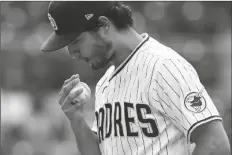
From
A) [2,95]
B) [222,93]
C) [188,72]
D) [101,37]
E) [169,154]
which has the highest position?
[101,37]

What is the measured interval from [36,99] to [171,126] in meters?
6.10

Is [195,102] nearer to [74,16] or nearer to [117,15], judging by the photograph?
[117,15]

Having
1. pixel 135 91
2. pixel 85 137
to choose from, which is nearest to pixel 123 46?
pixel 135 91

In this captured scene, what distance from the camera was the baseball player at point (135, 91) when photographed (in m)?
2.07

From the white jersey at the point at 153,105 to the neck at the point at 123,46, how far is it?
0.03 metres

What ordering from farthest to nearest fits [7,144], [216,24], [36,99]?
[216,24], [36,99], [7,144]

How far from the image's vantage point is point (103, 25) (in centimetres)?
240

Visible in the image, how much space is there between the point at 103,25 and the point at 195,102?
633mm

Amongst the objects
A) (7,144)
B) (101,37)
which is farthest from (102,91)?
(7,144)

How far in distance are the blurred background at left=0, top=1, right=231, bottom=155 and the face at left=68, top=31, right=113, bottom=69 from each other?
5.03m

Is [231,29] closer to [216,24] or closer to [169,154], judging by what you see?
[216,24]

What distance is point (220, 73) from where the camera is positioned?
8.94 m

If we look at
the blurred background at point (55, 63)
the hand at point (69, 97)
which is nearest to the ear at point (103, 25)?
the hand at point (69, 97)

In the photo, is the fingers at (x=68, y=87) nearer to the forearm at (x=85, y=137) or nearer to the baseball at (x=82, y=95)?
the baseball at (x=82, y=95)
